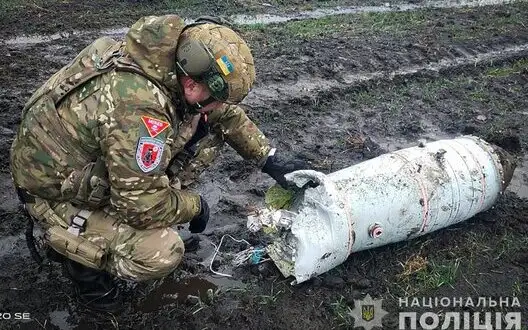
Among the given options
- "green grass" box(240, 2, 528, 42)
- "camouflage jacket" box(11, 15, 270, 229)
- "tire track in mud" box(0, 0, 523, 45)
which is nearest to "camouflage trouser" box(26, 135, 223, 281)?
"camouflage jacket" box(11, 15, 270, 229)

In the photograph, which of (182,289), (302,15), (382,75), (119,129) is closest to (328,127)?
(382,75)

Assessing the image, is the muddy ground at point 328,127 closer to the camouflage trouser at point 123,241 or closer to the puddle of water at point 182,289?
the puddle of water at point 182,289

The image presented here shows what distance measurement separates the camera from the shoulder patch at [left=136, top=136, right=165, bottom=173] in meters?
2.63

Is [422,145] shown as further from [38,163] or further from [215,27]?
[38,163]

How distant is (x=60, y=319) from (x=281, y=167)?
5.81ft

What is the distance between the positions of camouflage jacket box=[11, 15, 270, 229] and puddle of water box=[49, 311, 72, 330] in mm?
787

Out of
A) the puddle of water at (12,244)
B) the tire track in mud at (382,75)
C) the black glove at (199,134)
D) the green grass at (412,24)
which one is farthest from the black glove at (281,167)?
the green grass at (412,24)

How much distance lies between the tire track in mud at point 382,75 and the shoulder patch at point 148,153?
3.17 metres

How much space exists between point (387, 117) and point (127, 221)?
3610 millimetres

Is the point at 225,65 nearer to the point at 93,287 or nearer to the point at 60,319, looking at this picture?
the point at 93,287

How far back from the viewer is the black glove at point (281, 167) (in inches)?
144

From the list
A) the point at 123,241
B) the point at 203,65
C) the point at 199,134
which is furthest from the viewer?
the point at 199,134

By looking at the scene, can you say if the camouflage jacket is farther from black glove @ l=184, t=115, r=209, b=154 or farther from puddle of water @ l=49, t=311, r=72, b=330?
puddle of water @ l=49, t=311, r=72, b=330

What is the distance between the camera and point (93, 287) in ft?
10.6
